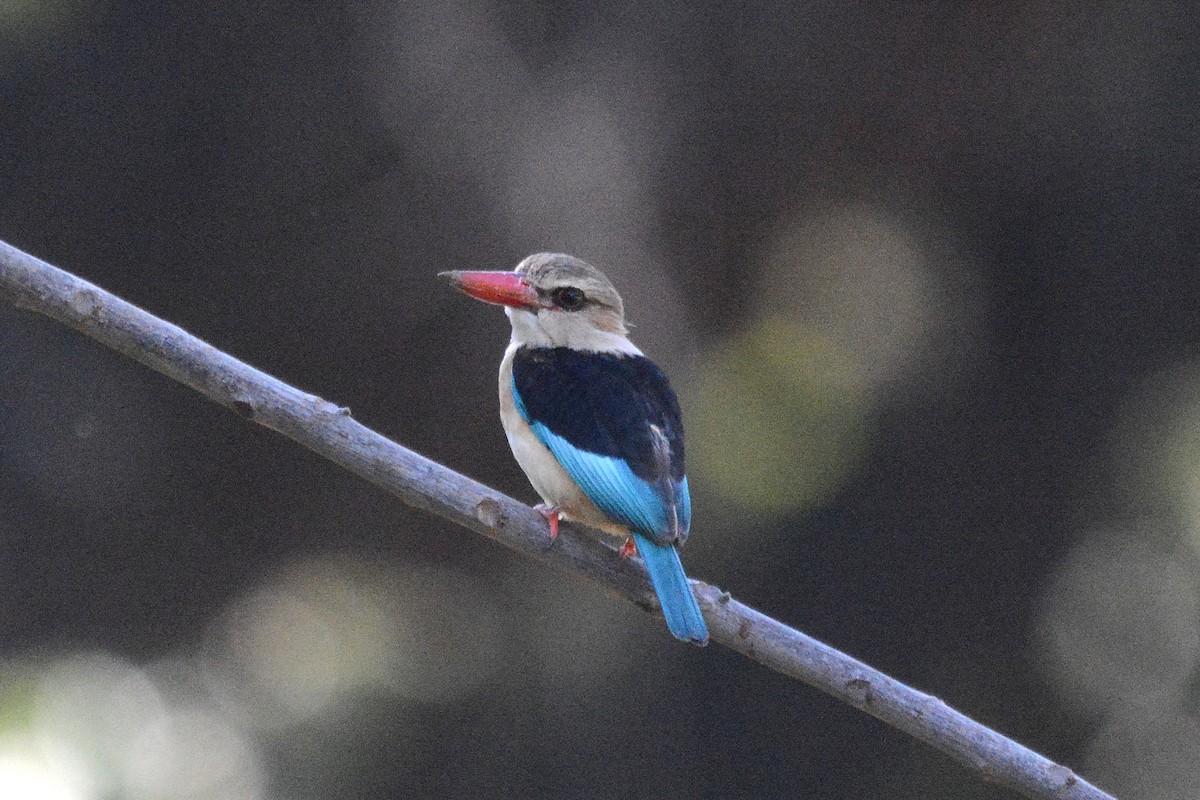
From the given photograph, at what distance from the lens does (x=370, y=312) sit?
152 inches

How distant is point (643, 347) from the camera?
3.81m

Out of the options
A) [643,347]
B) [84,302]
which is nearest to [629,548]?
[84,302]

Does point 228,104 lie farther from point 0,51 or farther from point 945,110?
point 945,110

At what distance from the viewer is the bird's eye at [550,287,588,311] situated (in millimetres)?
2881

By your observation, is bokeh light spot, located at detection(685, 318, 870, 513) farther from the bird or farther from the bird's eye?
the bird's eye

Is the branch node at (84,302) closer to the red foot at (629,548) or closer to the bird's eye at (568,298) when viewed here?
the red foot at (629,548)

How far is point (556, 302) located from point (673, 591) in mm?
892

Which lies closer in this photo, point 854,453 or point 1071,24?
point 854,453

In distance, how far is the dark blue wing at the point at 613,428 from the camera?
238 cm

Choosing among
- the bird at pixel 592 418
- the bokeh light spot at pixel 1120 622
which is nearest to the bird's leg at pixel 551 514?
the bird at pixel 592 418

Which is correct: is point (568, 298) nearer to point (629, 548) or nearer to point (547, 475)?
point (547, 475)

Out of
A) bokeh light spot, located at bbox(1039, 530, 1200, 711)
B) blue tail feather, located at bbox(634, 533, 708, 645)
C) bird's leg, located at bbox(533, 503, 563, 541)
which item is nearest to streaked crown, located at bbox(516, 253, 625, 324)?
bird's leg, located at bbox(533, 503, 563, 541)

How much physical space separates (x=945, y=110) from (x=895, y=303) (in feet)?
1.98

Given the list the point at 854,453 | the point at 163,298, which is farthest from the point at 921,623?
the point at 163,298
